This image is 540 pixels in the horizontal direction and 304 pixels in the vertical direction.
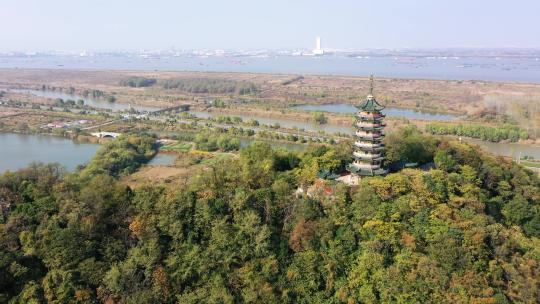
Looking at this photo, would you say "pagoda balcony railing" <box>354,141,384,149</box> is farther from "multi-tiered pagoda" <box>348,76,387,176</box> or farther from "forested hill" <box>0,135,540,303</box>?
"forested hill" <box>0,135,540,303</box>

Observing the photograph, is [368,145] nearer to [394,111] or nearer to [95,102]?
[394,111]

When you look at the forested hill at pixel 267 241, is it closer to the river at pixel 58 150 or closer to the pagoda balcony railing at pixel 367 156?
the pagoda balcony railing at pixel 367 156

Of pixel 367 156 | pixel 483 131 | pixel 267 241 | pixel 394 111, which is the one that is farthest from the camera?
pixel 394 111

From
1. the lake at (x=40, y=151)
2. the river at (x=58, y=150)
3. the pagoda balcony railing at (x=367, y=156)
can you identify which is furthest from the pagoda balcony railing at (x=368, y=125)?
the lake at (x=40, y=151)

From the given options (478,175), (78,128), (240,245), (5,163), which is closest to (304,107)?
(78,128)

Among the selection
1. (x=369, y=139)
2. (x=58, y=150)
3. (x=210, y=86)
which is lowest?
(x=58, y=150)

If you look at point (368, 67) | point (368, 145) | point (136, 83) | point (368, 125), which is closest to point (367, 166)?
point (368, 145)
